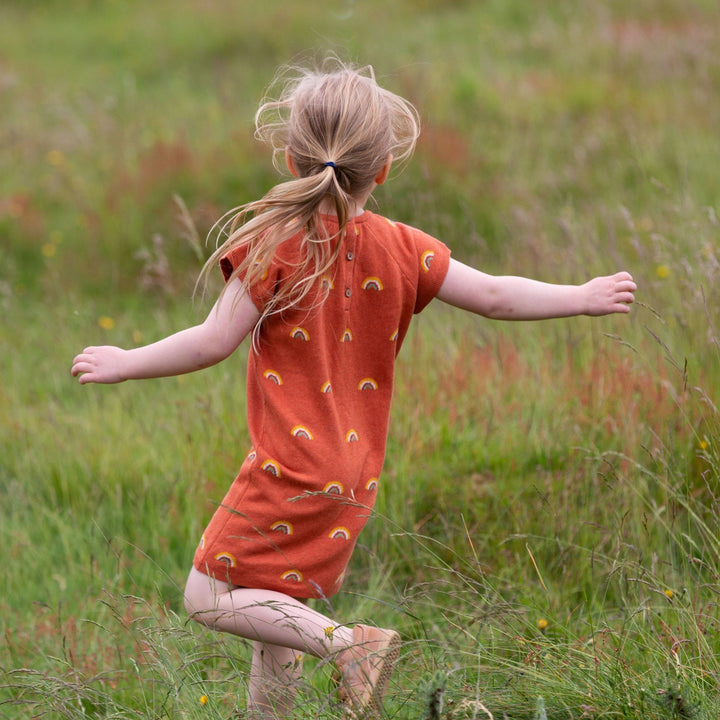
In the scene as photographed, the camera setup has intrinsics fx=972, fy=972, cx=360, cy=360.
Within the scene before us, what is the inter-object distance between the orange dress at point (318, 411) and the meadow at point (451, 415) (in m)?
0.25

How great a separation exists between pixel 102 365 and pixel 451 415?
170cm

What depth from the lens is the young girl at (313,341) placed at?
2186 mm

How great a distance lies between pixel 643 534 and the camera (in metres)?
2.82

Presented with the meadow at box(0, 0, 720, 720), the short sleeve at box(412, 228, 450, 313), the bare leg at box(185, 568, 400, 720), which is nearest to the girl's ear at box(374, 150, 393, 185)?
the short sleeve at box(412, 228, 450, 313)

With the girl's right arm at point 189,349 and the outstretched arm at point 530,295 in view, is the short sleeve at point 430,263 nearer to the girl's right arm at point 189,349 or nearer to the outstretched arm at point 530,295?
the outstretched arm at point 530,295

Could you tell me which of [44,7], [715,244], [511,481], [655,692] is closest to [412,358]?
[511,481]

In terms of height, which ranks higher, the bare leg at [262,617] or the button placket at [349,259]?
the button placket at [349,259]

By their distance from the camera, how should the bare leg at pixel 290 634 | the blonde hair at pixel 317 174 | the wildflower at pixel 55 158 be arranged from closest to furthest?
the bare leg at pixel 290 634 → the blonde hair at pixel 317 174 → the wildflower at pixel 55 158

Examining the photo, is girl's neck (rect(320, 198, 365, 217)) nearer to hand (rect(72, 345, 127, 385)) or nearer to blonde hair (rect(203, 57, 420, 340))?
blonde hair (rect(203, 57, 420, 340))

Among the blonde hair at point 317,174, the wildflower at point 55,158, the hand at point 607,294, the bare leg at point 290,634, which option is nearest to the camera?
the bare leg at point 290,634

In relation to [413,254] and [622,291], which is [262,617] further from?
[622,291]

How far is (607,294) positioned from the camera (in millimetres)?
2273

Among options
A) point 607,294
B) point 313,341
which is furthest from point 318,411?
point 607,294

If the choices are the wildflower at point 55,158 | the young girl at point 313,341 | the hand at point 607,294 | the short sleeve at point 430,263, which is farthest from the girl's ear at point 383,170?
the wildflower at point 55,158
